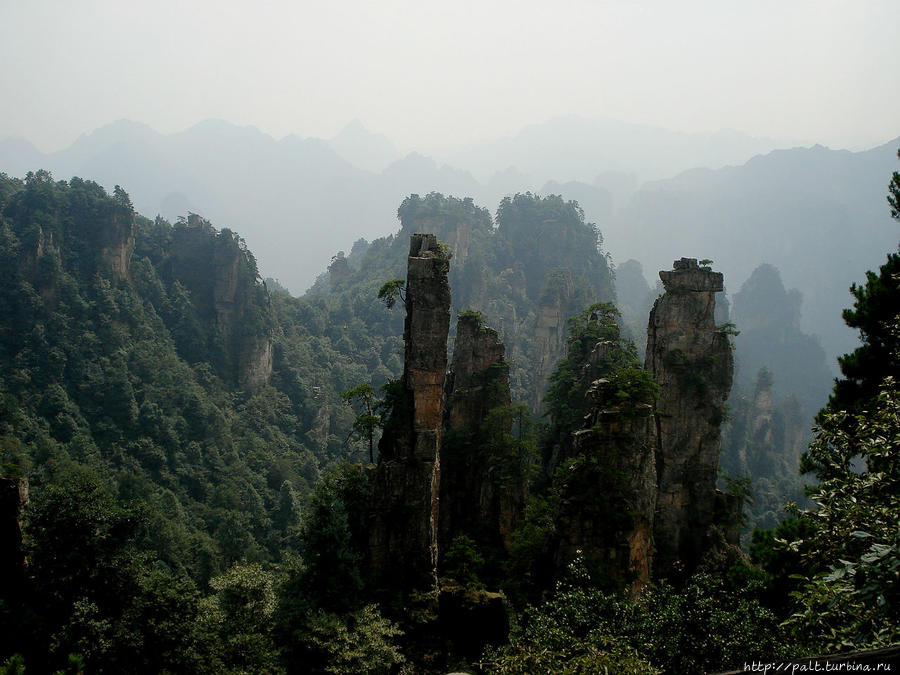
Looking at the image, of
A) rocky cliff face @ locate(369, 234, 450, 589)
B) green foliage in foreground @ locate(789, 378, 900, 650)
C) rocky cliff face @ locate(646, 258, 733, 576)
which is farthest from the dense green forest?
rocky cliff face @ locate(646, 258, 733, 576)

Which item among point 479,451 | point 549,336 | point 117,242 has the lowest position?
point 479,451

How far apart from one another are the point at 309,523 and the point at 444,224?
204ft

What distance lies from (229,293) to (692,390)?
45.4m

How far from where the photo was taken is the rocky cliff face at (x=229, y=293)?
53.8m

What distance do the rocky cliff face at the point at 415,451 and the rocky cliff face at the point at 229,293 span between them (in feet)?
121

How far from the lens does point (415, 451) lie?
792 inches

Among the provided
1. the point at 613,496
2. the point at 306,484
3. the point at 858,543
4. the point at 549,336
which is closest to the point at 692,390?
the point at 613,496

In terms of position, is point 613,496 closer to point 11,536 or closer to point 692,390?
point 692,390

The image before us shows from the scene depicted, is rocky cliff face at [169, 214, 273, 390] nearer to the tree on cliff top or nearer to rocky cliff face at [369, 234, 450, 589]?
rocky cliff face at [369, 234, 450, 589]

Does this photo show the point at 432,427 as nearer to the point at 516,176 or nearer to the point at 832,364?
the point at 832,364

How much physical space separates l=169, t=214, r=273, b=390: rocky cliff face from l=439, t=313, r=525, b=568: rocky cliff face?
1264 inches

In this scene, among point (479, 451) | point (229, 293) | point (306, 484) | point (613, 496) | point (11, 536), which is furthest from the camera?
point (229, 293)

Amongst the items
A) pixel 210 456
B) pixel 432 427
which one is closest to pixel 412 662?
pixel 432 427

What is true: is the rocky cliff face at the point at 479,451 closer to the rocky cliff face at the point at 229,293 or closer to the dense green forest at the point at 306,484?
the dense green forest at the point at 306,484
